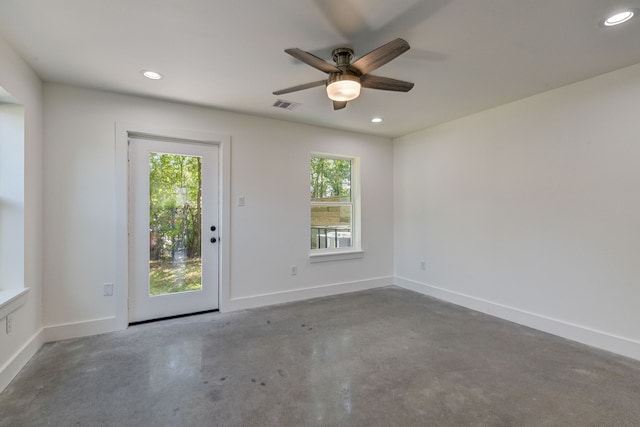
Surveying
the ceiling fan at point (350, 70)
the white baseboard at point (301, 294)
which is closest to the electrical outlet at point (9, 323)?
the white baseboard at point (301, 294)

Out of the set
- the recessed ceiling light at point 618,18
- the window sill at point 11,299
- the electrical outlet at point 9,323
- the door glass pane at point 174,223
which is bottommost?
the electrical outlet at point 9,323

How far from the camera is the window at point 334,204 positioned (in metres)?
4.47

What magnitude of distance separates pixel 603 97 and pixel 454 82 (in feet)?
4.28

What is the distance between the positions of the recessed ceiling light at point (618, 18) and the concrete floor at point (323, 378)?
8.13 ft

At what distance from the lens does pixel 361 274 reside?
15.4 ft

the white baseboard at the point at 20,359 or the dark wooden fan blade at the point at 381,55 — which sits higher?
the dark wooden fan blade at the point at 381,55

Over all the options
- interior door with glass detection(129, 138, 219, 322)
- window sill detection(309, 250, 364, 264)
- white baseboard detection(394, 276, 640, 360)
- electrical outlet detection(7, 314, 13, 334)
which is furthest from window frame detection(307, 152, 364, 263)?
electrical outlet detection(7, 314, 13, 334)

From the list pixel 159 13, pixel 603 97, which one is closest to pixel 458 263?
pixel 603 97

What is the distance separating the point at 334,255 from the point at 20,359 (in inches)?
131

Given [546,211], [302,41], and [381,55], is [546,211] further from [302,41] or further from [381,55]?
[302,41]

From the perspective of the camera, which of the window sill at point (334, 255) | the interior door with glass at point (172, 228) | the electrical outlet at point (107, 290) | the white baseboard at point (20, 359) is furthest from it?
the window sill at point (334, 255)

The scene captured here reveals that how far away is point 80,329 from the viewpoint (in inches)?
116

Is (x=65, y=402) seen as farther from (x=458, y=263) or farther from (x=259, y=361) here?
(x=458, y=263)

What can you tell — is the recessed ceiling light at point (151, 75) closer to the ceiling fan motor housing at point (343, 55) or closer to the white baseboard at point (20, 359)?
the ceiling fan motor housing at point (343, 55)
